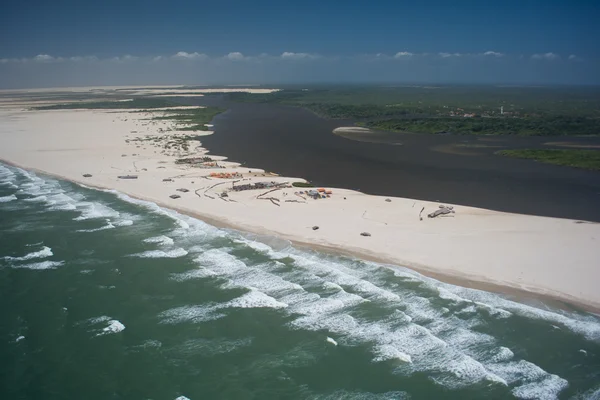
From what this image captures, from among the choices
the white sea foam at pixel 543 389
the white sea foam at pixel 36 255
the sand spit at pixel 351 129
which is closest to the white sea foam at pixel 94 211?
the white sea foam at pixel 36 255

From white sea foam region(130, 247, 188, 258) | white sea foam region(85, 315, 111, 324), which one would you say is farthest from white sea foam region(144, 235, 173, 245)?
white sea foam region(85, 315, 111, 324)

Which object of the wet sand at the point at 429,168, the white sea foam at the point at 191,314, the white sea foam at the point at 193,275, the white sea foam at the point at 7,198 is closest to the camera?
the white sea foam at the point at 191,314

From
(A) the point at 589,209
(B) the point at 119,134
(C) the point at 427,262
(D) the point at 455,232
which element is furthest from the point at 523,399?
(B) the point at 119,134

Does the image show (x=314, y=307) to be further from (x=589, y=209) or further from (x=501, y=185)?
(x=501, y=185)

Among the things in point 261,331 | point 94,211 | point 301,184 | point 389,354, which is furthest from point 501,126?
point 261,331

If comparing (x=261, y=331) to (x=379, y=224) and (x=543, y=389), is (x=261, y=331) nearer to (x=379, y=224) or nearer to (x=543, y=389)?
(x=543, y=389)

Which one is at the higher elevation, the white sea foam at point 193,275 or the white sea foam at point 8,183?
the white sea foam at point 8,183

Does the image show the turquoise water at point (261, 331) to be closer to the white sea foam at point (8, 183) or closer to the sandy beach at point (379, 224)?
the sandy beach at point (379, 224)
